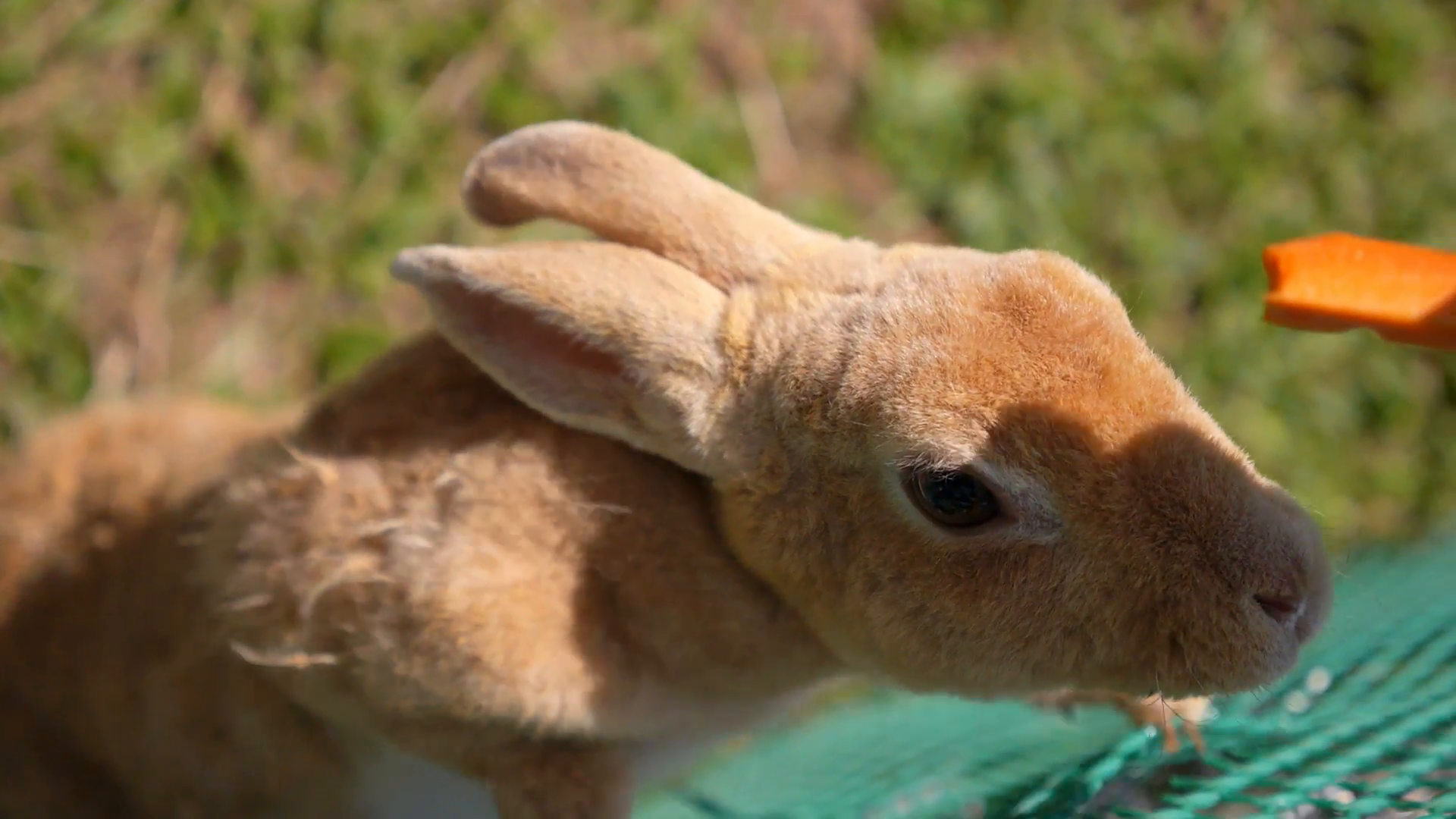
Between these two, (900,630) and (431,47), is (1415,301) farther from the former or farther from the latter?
(431,47)

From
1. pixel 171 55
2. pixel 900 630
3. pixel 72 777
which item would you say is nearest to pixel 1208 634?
pixel 900 630

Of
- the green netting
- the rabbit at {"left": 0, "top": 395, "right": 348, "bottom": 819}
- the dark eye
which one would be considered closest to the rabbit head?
the dark eye

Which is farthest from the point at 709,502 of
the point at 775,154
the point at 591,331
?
the point at 775,154

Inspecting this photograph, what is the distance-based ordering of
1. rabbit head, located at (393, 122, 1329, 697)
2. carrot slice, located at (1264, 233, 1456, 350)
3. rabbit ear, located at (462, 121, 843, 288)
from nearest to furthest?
rabbit head, located at (393, 122, 1329, 697), carrot slice, located at (1264, 233, 1456, 350), rabbit ear, located at (462, 121, 843, 288)

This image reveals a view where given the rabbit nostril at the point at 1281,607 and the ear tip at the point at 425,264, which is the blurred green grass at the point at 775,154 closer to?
the ear tip at the point at 425,264

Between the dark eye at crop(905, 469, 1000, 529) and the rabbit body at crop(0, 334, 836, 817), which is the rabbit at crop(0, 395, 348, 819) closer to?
the rabbit body at crop(0, 334, 836, 817)

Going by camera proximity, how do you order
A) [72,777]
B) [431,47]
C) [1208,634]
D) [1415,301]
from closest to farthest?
[1208,634]
[1415,301]
[72,777]
[431,47]

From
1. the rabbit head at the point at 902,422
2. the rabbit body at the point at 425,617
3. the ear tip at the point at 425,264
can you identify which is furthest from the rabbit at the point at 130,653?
the rabbit head at the point at 902,422

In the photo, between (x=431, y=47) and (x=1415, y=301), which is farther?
(x=431, y=47)
